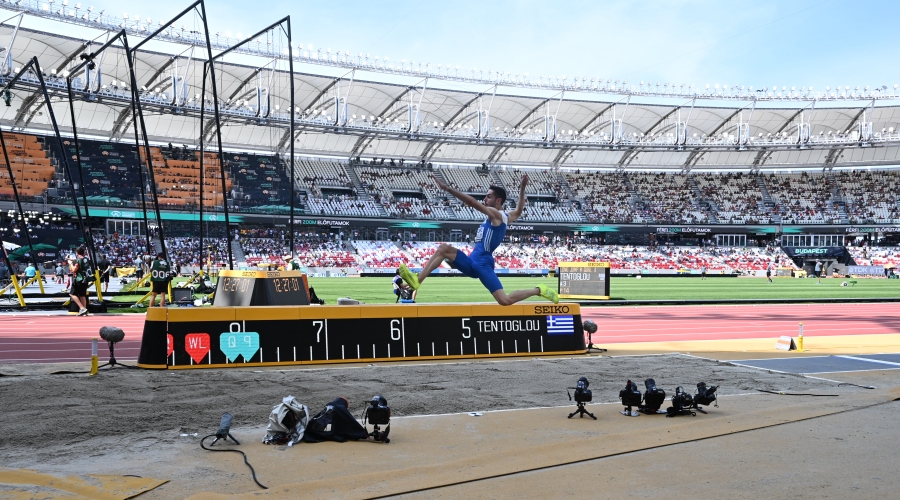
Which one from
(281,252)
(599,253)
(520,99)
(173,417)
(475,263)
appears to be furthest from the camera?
(599,253)

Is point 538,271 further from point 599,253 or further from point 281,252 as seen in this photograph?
point 281,252

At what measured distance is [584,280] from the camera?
2902 cm

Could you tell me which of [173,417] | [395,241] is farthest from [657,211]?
[173,417]

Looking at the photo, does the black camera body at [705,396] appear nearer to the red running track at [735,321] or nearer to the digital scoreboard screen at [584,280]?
the red running track at [735,321]

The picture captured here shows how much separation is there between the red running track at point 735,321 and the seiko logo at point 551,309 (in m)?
3.44

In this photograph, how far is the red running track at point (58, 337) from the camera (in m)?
12.2

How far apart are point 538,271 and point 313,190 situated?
67.5 ft

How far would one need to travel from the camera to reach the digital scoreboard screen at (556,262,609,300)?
2873 centimetres

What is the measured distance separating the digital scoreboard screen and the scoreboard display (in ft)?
48.1

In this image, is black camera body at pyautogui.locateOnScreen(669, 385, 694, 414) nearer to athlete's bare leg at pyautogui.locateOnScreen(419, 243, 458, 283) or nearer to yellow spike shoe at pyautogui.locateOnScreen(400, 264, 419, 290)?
athlete's bare leg at pyautogui.locateOnScreen(419, 243, 458, 283)

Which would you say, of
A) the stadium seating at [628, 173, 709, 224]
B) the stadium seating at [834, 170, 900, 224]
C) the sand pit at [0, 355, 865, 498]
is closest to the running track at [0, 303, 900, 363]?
the sand pit at [0, 355, 865, 498]

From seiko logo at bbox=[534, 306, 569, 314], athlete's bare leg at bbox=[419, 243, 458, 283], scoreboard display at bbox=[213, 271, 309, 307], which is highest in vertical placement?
athlete's bare leg at bbox=[419, 243, 458, 283]

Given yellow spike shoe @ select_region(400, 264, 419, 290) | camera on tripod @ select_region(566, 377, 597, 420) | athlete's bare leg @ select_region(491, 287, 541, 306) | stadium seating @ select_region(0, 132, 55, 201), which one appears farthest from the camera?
stadium seating @ select_region(0, 132, 55, 201)

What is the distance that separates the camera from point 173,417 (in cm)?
685
